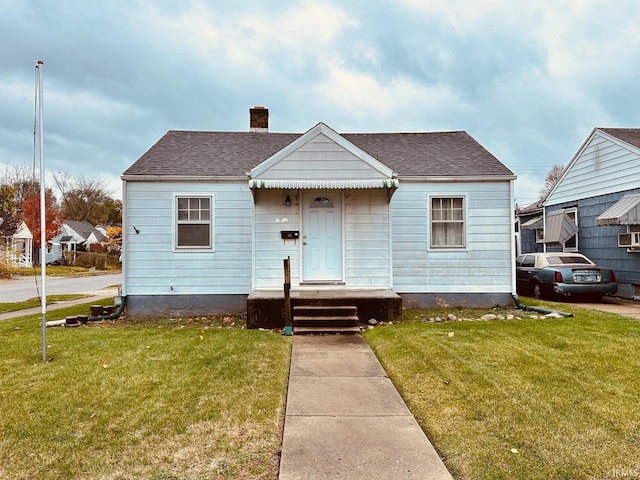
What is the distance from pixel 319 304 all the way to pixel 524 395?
14.6ft

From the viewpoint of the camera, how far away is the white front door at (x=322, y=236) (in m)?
9.31

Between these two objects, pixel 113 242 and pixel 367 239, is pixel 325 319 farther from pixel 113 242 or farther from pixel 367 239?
pixel 113 242

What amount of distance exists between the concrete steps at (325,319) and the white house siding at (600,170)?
9948mm

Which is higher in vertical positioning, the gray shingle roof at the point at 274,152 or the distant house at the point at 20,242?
the gray shingle roof at the point at 274,152

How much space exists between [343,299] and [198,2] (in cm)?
860

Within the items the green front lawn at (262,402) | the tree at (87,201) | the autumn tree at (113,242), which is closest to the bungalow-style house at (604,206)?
the green front lawn at (262,402)

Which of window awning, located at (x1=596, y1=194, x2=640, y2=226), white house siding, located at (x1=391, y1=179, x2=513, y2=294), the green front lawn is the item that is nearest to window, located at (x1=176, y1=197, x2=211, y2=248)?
the green front lawn

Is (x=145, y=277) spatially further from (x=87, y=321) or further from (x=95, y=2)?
(x=95, y=2)

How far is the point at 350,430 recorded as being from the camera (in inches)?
128

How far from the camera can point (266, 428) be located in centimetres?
326

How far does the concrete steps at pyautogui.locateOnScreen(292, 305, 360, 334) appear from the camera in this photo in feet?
23.4

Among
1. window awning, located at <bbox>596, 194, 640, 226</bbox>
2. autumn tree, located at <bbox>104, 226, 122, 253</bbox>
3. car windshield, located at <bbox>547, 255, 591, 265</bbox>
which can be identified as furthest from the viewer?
autumn tree, located at <bbox>104, 226, 122, 253</bbox>

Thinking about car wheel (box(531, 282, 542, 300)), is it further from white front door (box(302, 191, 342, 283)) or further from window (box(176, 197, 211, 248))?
window (box(176, 197, 211, 248))

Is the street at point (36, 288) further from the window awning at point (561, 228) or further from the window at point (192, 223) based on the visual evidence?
the window awning at point (561, 228)
